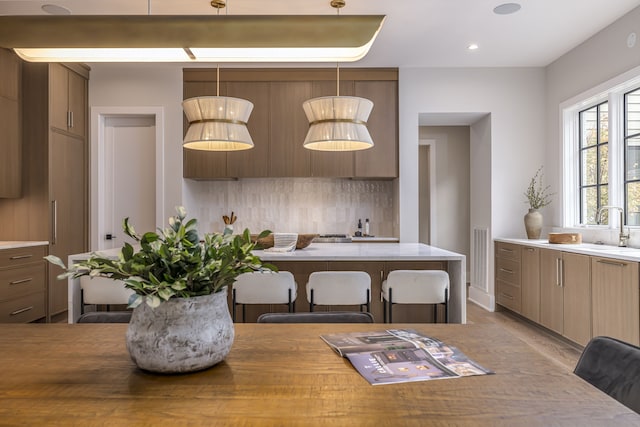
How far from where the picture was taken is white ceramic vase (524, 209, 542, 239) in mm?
4668

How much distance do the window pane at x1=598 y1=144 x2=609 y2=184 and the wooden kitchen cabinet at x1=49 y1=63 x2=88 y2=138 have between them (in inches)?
214

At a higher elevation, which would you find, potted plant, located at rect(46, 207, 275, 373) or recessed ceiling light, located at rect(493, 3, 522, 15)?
recessed ceiling light, located at rect(493, 3, 522, 15)

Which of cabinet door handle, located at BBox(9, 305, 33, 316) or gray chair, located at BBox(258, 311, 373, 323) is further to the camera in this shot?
cabinet door handle, located at BBox(9, 305, 33, 316)

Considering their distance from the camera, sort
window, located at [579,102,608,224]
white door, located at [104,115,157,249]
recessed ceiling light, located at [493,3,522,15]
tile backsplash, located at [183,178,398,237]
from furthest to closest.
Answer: tile backsplash, located at [183,178,398,237] → white door, located at [104,115,157,249] → window, located at [579,102,608,224] → recessed ceiling light, located at [493,3,522,15]

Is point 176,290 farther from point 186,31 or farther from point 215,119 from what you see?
point 215,119

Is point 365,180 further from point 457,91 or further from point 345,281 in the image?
point 345,281

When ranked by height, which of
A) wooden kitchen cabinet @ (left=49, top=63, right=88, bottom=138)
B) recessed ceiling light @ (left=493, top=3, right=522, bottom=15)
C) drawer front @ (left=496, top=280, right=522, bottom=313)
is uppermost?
recessed ceiling light @ (left=493, top=3, right=522, bottom=15)

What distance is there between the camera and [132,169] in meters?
5.20

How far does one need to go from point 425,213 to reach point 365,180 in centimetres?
174

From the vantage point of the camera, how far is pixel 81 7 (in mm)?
3535

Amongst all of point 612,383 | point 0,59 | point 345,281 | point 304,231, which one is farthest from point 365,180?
point 612,383

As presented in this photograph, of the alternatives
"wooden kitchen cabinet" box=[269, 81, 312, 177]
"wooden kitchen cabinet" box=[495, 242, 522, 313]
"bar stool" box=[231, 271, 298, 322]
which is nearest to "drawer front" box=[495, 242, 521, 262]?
"wooden kitchen cabinet" box=[495, 242, 522, 313]

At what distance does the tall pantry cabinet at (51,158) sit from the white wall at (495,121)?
12.1 ft

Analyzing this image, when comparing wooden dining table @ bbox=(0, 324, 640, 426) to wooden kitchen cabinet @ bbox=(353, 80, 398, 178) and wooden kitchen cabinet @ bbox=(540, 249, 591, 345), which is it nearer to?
wooden kitchen cabinet @ bbox=(540, 249, 591, 345)
